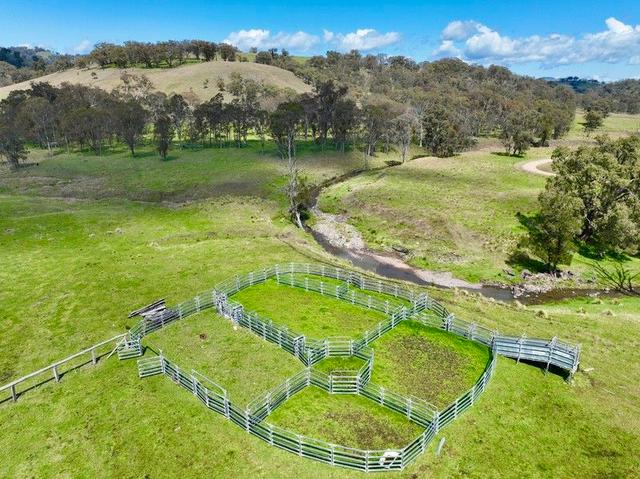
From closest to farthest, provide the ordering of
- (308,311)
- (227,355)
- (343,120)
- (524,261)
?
(227,355) → (308,311) → (524,261) → (343,120)

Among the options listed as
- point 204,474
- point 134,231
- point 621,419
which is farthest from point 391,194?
point 204,474

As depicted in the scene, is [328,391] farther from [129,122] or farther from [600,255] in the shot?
[129,122]

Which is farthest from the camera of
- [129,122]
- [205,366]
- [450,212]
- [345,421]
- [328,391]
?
[129,122]

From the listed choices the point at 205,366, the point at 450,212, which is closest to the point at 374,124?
the point at 450,212

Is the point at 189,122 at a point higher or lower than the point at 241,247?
higher

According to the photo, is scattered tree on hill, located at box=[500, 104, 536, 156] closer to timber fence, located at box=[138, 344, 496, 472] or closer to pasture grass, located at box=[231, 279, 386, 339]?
pasture grass, located at box=[231, 279, 386, 339]

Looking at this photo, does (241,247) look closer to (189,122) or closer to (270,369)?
(270,369)

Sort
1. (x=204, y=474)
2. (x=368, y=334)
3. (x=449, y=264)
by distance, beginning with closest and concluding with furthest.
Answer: (x=204, y=474), (x=368, y=334), (x=449, y=264)

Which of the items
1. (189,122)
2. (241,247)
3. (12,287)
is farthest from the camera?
(189,122)

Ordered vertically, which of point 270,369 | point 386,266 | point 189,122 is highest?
point 189,122
